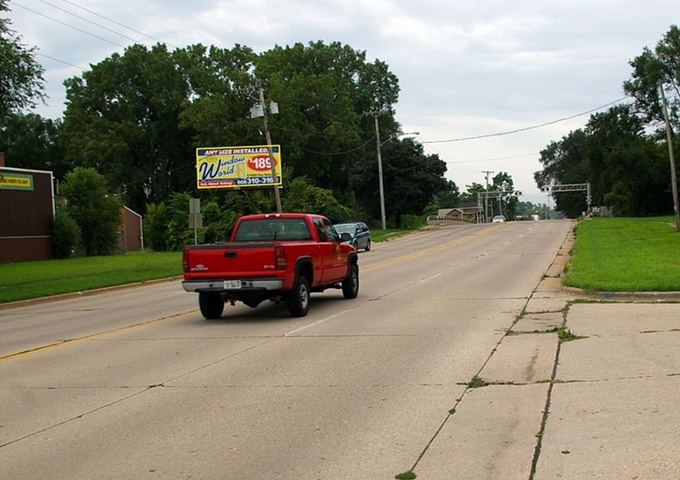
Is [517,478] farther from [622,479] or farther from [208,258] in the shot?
A: [208,258]

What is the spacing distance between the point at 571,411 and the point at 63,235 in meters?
48.4

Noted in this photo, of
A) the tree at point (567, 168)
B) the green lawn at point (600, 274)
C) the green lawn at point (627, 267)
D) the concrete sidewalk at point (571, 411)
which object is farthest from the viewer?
the tree at point (567, 168)

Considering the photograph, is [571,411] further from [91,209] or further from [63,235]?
[91,209]

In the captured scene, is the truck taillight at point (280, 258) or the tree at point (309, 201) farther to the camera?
the tree at point (309, 201)

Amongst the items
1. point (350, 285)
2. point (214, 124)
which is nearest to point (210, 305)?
point (350, 285)

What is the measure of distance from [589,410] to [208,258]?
8.51 metres

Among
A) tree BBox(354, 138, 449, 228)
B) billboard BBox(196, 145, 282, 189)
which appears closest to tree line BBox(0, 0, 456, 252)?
tree BBox(354, 138, 449, 228)

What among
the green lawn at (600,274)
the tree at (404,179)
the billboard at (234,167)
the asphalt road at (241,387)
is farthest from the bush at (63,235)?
the asphalt road at (241,387)

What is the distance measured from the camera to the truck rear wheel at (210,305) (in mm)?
14539

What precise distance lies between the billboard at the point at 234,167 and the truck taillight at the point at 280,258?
39141 mm

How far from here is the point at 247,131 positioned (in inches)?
2852

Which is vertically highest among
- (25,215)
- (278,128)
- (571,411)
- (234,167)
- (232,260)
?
(278,128)

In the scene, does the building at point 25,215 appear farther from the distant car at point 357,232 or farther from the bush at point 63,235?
the distant car at point 357,232

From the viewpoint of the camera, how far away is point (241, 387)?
830 centimetres
